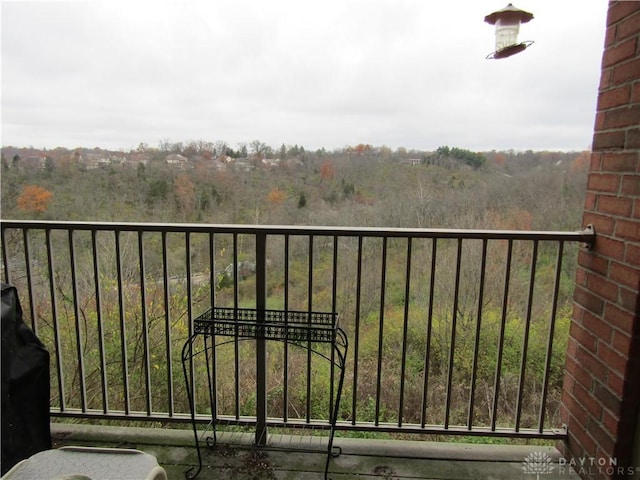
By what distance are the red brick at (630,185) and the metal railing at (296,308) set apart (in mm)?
236

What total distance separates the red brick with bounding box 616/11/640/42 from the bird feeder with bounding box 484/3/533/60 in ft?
Result: 1.61

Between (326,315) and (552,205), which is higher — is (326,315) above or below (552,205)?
below

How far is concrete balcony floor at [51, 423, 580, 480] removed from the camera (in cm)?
166

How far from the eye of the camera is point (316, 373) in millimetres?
5648

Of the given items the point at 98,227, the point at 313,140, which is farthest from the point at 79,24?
the point at 313,140

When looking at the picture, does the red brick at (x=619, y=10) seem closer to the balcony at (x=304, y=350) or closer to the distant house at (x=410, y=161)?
the balcony at (x=304, y=350)

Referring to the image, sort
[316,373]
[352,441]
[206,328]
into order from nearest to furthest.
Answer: [206,328], [352,441], [316,373]

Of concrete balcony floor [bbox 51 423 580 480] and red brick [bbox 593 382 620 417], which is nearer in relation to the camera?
red brick [bbox 593 382 620 417]

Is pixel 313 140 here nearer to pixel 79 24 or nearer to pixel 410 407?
pixel 79 24

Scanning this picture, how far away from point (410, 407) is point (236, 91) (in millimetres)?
5464

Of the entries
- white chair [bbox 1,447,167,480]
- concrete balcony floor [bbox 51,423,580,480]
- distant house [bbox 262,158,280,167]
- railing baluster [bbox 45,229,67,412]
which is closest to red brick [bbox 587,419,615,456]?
concrete balcony floor [bbox 51,423,580,480]

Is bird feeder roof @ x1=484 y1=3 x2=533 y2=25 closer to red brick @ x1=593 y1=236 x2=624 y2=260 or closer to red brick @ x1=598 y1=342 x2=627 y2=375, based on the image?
red brick @ x1=593 y1=236 x2=624 y2=260

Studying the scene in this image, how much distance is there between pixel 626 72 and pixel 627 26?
0.54ft

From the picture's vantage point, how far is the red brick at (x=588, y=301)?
1.51m
